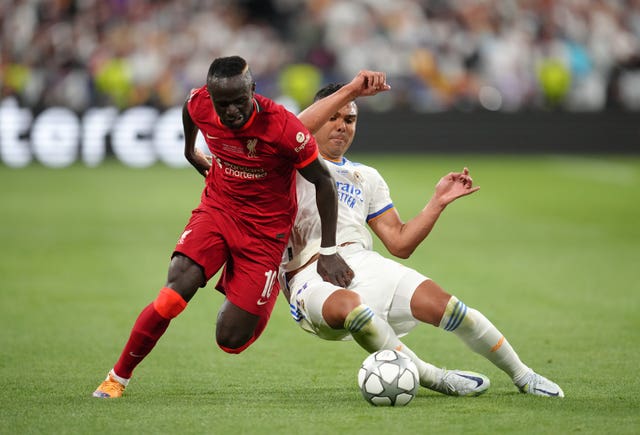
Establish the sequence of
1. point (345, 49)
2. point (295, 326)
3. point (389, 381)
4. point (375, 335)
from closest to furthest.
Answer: point (389, 381) < point (375, 335) < point (295, 326) < point (345, 49)

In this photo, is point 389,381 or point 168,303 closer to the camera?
point 389,381

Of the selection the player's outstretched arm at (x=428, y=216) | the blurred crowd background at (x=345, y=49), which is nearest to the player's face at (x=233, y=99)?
the player's outstretched arm at (x=428, y=216)

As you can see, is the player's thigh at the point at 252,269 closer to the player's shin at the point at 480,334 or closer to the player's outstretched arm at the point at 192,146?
the player's outstretched arm at the point at 192,146

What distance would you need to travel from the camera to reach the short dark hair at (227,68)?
6.21m

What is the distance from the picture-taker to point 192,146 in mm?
7223

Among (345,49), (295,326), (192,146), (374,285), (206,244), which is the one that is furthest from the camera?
(345,49)

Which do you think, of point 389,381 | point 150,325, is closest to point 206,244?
point 150,325

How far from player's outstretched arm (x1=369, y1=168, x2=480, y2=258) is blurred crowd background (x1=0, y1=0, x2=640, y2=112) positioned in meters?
16.7

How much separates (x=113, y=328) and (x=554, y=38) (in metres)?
19.0

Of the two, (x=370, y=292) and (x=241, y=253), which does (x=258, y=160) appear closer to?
(x=241, y=253)

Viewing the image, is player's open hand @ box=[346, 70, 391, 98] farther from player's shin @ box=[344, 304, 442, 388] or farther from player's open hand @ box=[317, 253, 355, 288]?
player's shin @ box=[344, 304, 442, 388]

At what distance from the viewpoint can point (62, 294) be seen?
35.1ft

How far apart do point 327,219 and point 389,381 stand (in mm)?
1064

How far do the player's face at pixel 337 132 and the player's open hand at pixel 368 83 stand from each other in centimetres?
37
